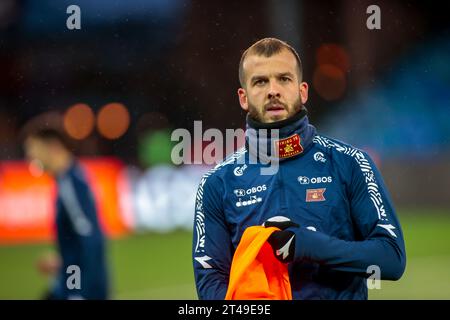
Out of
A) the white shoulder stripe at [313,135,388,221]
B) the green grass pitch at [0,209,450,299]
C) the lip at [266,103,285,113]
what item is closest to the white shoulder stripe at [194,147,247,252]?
the lip at [266,103,285,113]

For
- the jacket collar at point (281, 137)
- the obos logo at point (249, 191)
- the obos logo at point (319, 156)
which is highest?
the jacket collar at point (281, 137)

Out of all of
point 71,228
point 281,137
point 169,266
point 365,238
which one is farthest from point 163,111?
point 365,238

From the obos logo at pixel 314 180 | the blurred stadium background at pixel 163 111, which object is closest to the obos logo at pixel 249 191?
the obos logo at pixel 314 180

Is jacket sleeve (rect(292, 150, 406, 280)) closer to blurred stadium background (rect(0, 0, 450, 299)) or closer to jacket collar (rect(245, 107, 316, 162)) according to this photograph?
jacket collar (rect(245, 107, 316, 162))

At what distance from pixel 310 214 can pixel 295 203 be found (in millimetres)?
60

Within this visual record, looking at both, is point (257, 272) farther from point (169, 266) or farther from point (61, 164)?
point (169, 266)

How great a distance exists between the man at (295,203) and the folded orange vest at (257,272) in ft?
0.16

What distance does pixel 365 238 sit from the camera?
243cm

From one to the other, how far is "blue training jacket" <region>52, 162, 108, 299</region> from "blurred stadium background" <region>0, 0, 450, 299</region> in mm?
2627

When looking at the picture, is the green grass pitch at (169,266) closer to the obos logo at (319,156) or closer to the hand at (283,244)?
the obos logo at (319,156)

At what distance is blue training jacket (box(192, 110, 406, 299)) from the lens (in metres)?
2.34

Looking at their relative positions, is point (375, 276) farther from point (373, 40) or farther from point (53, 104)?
point (53, 104)

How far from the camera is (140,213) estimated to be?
33.4 ft

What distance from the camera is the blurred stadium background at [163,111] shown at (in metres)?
8.48
